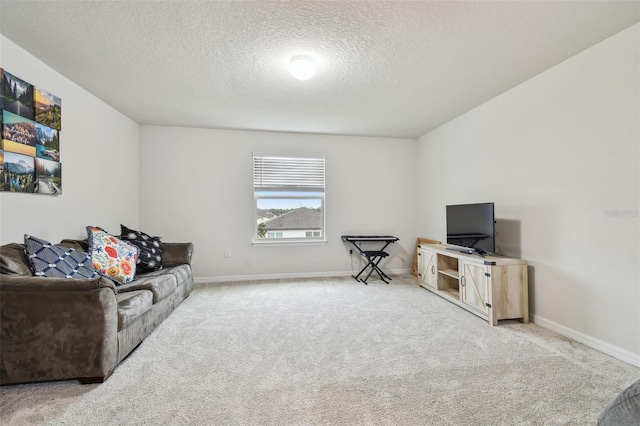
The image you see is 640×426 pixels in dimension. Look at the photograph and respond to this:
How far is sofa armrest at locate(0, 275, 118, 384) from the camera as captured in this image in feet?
5.51

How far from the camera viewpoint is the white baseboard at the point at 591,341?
6.62 ft

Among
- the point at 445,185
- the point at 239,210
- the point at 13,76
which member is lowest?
the point at 239,210

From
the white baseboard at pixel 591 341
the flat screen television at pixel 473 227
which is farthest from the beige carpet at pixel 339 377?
the flat screen television at pixel 473 227

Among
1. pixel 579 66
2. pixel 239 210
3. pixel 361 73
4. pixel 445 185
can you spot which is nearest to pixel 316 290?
pixel 239 210

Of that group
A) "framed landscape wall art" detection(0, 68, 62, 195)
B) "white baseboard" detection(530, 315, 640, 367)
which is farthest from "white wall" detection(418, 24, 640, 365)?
"framed landscape wall art" detection(0, 68, 62, 195)

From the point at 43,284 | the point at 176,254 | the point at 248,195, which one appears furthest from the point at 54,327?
the point at 248,195

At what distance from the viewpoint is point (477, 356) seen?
2.10 m

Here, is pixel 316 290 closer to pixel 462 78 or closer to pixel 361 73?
pixel 361 73

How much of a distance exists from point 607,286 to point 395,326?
1709 millimetres

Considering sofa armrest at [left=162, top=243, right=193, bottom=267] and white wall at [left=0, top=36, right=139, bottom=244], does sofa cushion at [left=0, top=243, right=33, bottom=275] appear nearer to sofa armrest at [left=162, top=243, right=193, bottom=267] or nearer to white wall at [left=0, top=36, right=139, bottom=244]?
white wall at [left=0, top=36, right=139, bottom=244]

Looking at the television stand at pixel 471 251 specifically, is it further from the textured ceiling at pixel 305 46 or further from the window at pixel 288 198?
the window at pixel 288 198

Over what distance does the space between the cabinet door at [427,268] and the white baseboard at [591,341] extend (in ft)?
3.76

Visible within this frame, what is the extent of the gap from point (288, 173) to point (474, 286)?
3123mm

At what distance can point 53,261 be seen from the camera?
2.03m
